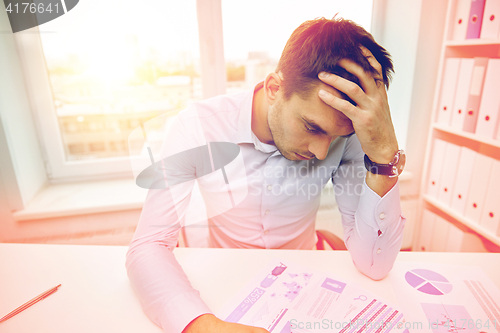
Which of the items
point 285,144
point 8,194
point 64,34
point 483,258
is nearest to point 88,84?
point 64,34

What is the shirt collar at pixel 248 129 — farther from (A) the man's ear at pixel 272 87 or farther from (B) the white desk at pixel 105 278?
(B) the white desk at pixel 105 278

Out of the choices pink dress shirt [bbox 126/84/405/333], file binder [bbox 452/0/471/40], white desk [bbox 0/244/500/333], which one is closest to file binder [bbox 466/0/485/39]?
file binder [bbox 452/0/471/40]

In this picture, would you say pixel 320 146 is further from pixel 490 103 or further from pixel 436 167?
pixel 436 167

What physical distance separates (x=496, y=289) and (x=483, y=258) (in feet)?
0.45

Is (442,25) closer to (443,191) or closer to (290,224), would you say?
(443,191)

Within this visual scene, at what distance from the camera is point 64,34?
129cm

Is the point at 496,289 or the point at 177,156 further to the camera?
the point at 177,156

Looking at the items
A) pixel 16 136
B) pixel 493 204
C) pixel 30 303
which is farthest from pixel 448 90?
pixel 16 136

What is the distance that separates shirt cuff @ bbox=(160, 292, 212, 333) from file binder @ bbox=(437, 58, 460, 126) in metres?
1.56

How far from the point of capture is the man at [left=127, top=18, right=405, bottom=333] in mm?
675

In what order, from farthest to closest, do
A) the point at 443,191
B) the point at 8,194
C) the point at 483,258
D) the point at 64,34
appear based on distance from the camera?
the point at 443,191, the point at 64,34, the point at 8,194, the point at 483,258

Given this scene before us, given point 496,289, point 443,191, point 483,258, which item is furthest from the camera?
point 443,191

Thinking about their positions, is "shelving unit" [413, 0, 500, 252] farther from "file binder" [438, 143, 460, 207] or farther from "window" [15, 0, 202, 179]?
"window" [15, 0, 202, 179]

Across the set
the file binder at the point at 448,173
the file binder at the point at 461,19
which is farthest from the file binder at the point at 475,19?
the file binder at the point at 448,173
